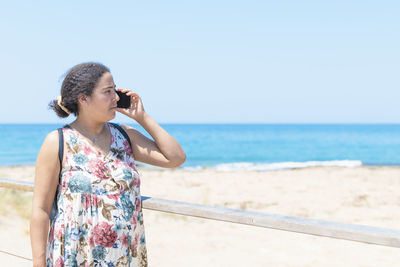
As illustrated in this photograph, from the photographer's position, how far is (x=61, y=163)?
1.77 meters

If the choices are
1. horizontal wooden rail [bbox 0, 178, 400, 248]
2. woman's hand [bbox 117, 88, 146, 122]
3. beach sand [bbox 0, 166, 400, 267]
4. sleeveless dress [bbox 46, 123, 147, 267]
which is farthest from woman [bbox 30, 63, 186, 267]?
beach sand [bbox 0, 166, 400, 267]

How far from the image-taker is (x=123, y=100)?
1.98m

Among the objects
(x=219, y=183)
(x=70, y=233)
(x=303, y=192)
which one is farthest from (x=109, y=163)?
(x=219, y=183)

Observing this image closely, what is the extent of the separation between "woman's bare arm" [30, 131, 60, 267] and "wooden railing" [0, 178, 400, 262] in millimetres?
701

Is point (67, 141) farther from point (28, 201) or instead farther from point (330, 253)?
point (28, 201)

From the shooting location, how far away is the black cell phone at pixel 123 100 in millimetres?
1974

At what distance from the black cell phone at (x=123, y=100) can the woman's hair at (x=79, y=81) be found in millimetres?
159

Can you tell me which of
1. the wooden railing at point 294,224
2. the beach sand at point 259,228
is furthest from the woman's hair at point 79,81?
the beach sand at point 259,228

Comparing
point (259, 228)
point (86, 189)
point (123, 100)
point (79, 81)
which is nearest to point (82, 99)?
point (79, 81)

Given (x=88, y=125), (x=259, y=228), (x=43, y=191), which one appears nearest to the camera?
(x=43, y=191)

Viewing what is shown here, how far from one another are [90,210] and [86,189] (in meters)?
0.09

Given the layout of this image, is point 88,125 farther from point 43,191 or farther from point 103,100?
point 43,191

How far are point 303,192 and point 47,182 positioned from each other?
10.6 m

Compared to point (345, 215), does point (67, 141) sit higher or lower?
higher
